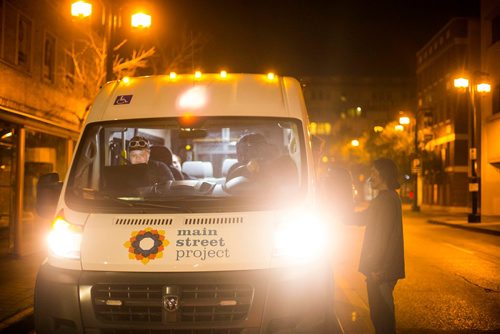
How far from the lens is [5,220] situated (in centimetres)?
1509

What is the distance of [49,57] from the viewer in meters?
18.0

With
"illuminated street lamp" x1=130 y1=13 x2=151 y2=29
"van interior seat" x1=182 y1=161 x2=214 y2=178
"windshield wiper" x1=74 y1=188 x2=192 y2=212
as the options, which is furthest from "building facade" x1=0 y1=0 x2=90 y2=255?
"windshield wiper" x1=74 y1=188 x2=192 y2=212

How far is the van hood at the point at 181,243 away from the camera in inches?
179

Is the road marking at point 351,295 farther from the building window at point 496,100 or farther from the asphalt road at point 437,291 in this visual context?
the building window at point 496,100

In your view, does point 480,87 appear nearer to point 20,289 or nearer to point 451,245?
point 451,245

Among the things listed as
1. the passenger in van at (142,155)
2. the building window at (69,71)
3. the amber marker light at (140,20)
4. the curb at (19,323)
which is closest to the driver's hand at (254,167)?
the passenger in van at (142,155)

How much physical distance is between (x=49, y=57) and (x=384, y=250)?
1472 cm

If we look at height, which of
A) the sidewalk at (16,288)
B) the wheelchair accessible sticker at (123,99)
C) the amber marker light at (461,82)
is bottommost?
the sidewalk at (16,288)

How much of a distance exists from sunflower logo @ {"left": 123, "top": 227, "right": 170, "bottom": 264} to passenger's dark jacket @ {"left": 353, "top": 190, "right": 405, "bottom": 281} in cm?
216

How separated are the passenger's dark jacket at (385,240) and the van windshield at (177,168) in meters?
0.97

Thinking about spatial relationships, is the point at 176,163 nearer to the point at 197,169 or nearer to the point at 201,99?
the point at 197,169

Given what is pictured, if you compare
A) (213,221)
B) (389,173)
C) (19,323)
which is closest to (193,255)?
(213,221)

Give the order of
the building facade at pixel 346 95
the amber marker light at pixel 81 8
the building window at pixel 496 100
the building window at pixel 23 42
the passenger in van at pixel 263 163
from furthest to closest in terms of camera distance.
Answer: the building facade at pixel 346 95, the building window at pixel 496 100, the building window at pixel 23 42, the amber marker light at pixel 81 8, the passenger in van at pixel 263 163

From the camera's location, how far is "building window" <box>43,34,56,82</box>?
17.7 metres
